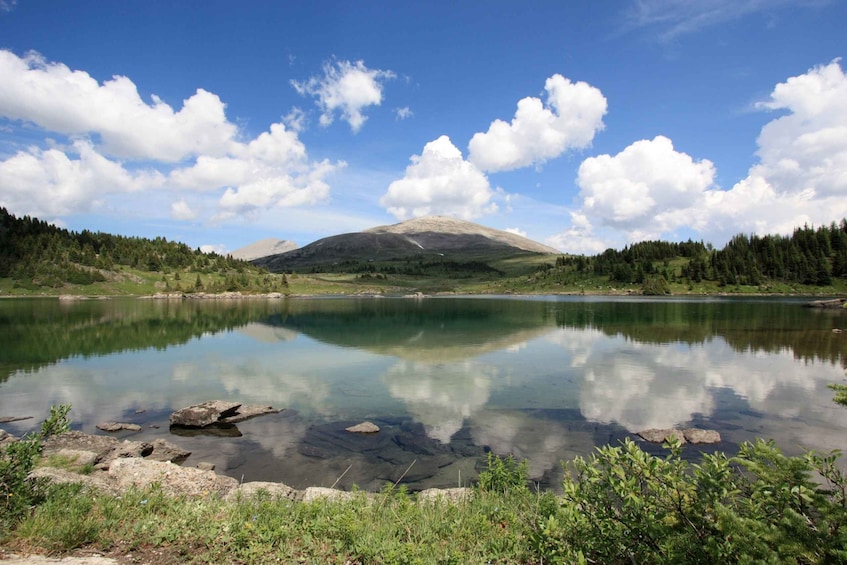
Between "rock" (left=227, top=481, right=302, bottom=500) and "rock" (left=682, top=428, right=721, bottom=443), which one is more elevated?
"rock" (left=227, top=481, right=302, bottom=500)

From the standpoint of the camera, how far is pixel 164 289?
18138 centimetres

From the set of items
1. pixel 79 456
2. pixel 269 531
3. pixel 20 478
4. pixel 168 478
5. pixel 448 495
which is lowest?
pixel 79 456

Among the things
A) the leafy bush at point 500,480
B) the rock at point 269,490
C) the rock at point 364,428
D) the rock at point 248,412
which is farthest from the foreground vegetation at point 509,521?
the rock at point 248,412

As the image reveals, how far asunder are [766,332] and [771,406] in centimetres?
4462

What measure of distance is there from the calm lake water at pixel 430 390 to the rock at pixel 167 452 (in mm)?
625

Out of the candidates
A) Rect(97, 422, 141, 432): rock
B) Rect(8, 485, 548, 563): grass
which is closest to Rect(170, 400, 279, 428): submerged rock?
Rect(97, 422, 141, 432): rock

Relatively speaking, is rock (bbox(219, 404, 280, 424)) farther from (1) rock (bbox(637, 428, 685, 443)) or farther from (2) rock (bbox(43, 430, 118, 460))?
(1) rock (bbox(637, 428, 685, 443))

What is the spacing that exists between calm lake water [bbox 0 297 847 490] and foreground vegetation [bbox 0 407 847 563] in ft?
21.4

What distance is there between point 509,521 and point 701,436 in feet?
54.4

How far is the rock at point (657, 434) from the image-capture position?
863 inches

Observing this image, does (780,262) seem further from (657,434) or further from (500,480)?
(500,480)

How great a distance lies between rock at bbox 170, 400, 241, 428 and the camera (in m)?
25.1

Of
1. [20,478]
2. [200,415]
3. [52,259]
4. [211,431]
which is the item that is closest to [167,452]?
[211,431]

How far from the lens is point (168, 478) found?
49.8 feet
